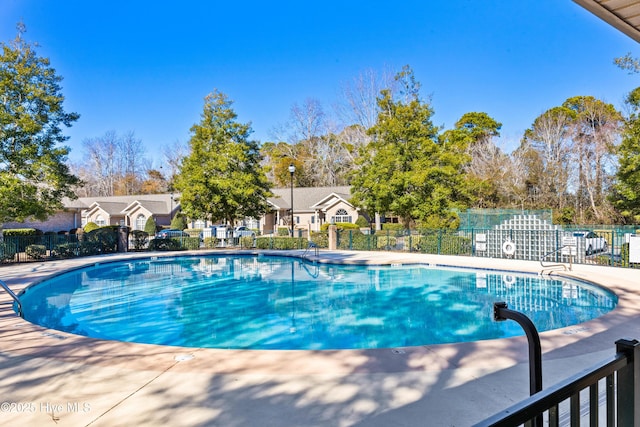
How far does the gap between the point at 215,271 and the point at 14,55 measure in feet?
38.3

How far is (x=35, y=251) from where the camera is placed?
17609mm

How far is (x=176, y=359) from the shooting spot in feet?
16.5

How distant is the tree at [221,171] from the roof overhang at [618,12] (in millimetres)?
20564

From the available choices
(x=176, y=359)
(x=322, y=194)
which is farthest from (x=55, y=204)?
(x=322, y=194)

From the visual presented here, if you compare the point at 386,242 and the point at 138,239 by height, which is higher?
the point at 138,239

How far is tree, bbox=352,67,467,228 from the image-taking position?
65.8ft

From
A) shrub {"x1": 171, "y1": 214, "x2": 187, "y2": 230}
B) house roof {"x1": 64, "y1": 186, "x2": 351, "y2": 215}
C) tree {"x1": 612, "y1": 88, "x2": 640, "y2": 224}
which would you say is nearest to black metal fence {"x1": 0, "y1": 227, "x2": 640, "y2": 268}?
tree {"x1": 612, "y1": 88, "x2": 640, "y2": 224}

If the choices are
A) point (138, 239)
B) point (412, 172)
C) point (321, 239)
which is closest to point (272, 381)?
point (412, 172)

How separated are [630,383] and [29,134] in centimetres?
2049

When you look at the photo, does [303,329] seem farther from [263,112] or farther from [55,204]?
[263,112]

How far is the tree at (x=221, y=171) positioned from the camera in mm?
22406

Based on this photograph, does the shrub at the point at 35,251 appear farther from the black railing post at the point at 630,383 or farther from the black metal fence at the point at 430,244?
the black railing post at the point at 630,383

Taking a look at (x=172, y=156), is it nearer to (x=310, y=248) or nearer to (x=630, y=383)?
(x=310, y=248)

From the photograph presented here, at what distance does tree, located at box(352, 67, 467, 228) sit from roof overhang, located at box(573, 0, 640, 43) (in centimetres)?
1720
